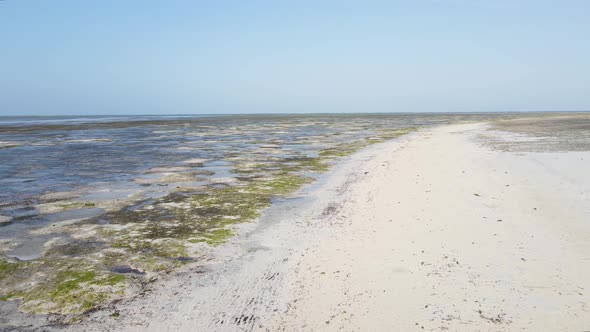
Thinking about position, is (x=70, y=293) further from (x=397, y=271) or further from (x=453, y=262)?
(x=453, y=262)

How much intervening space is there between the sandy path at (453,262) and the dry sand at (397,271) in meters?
Answer: 0.02

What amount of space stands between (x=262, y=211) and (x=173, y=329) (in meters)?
5.94

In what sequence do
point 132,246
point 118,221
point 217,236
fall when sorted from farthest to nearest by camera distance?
1. point 118,221
2. point 217,236
3. point 132,246

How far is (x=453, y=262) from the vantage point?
6.59 m

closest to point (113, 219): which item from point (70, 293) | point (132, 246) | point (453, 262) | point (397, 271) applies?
point (132, 246)

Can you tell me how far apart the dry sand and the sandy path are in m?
0.02

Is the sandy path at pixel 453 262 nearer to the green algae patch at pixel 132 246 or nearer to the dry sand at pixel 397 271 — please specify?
the dry sand at pixel 397 271

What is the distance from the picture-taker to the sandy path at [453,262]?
4.95 m

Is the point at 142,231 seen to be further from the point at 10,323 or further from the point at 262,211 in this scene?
the point at 10,323

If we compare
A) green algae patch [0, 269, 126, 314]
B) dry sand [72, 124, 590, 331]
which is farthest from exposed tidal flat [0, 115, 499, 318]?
dry sand [72, 124, 590, 331]

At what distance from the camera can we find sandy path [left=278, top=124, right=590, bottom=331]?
4.95 meters

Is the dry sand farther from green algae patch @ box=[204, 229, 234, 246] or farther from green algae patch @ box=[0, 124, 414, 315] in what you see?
green algae patch @ box=[0, 124, 414, 315]

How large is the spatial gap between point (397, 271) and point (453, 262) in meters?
1.02

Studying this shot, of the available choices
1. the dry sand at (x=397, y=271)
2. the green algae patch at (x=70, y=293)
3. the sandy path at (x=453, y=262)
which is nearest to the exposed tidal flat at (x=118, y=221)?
the green algae patch at (x=70, y=293)
